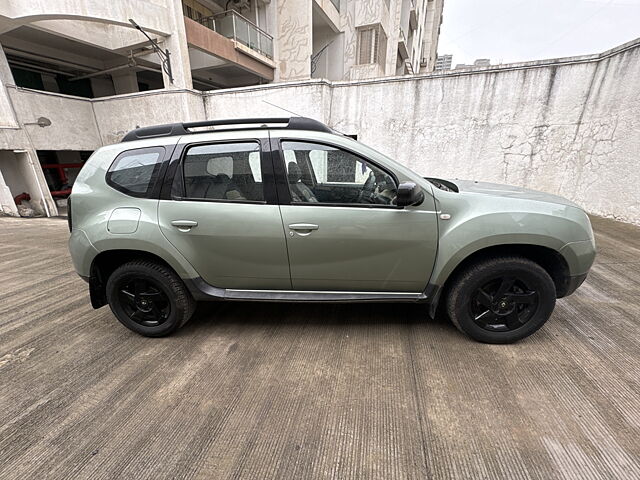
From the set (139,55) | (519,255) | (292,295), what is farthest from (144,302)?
(139,55)

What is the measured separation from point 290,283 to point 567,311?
2.80 meters

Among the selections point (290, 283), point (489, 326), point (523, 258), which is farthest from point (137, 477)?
point (523, 258)

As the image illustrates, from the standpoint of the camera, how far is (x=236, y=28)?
10977mm

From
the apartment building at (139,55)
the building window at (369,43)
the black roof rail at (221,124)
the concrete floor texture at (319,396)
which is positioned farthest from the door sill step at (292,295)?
the building window at (369,43)

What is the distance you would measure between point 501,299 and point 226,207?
7.62 feet

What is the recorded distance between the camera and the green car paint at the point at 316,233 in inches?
85.7

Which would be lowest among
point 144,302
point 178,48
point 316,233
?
point 144,302

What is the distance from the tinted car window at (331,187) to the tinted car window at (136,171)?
1.09m

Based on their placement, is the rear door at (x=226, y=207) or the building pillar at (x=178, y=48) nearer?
the rear door at (x=226, y=207)

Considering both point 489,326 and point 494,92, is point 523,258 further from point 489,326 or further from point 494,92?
point 494,92

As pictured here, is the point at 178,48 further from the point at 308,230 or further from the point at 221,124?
the point at 308,230

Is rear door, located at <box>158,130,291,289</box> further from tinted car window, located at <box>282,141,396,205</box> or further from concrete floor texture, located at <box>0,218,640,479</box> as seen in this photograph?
concrete floor texture, located at <box>0,218,640,479</box>

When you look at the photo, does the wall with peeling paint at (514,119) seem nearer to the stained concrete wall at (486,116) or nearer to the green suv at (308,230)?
the stained concrete wall at (486,116)

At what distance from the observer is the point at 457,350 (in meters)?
2.36
